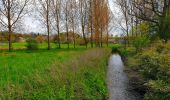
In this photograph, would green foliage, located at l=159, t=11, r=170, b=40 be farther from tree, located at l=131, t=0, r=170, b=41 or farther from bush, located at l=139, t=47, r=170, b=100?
bush, located at l=139, t=47, r=170, b=100

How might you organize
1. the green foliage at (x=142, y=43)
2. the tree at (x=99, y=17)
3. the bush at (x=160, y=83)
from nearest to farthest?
the bush at (x=160, y=83), the green foliage at (x=142, y=43), the tree at (x=99, y=17)

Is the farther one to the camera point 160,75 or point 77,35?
point 77,35

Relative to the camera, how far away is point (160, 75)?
1430 centimetres

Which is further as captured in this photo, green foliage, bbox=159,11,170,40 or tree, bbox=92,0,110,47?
tree, bbox=92,0,110,47

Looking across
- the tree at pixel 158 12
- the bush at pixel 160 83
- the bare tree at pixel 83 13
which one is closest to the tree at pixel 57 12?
the bare tree at pixel 83 13

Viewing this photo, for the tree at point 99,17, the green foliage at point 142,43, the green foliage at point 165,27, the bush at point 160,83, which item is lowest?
the bush at point 160,83

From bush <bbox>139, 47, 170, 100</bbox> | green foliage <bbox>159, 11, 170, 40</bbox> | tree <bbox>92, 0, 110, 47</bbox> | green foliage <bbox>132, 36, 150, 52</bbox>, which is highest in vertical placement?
tree <bbox>92, 0, 110, 47</bbox>

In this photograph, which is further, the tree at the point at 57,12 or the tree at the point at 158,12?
the tree at the point at 57,12

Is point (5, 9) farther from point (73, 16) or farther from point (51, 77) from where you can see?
point (51, 77)

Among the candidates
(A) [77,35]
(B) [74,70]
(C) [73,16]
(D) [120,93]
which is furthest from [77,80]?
(A) [77,35]

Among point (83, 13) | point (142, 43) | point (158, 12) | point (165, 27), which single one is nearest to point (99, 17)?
point (83, 13)

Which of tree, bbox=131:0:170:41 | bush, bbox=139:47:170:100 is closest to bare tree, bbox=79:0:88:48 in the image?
tree, bbox=131:0:170:41

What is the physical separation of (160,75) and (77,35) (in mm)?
51842

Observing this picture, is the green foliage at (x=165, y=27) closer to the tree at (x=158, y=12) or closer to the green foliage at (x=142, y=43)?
the tree at (x=158, y=12)
